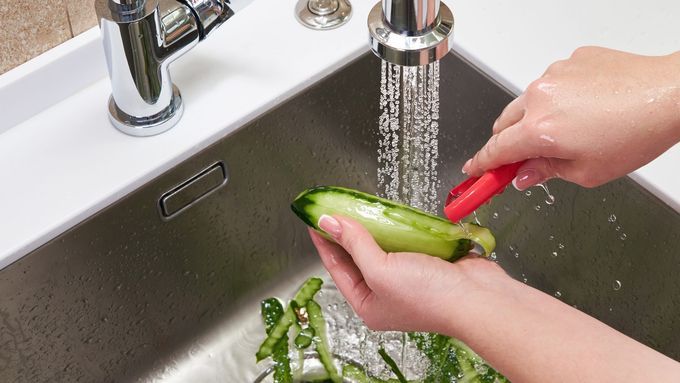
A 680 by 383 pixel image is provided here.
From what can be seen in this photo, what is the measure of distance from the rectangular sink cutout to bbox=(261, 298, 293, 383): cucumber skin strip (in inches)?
7.9

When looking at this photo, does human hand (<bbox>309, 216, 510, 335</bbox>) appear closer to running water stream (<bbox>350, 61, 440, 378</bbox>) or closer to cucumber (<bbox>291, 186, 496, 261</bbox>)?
cucumber (<bbox>291, 186, 496, 261</bbox>)

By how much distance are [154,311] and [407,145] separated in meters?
0.34

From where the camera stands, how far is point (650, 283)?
0.95m

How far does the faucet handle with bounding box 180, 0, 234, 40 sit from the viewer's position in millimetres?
862

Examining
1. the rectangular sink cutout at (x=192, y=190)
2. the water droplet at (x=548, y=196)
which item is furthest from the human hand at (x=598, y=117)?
the rectangular sink cutout at (x=192, y=190)

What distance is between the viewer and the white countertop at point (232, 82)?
884 mm

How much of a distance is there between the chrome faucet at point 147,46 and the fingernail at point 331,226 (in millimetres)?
212

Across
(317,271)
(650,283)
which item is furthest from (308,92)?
(650,283)

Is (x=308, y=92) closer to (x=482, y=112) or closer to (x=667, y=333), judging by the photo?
(x=482, y=112)

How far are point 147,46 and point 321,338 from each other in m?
0.43

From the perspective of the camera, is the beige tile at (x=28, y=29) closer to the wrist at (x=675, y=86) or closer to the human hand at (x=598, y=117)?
the human hand at (x=598, y=117)

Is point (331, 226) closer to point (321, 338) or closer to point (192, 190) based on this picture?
point (192, 190)

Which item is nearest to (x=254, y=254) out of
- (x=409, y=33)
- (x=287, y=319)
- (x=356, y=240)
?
(x=287, y=319)

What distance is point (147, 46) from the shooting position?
2.81ft
